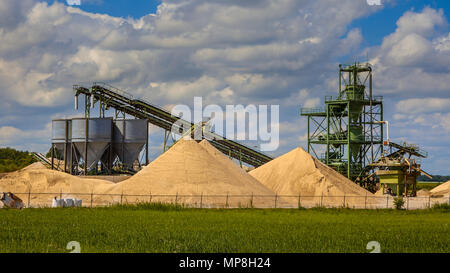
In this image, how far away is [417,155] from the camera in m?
70.4

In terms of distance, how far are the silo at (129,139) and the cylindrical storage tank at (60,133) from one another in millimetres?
5809

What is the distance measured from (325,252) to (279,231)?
6.81 metres

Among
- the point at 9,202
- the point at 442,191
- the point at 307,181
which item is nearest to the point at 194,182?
the point at 9,202

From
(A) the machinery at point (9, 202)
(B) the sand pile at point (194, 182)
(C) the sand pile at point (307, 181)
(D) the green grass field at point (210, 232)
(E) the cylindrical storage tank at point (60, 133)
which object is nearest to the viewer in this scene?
(D) the green grass field at point (210, 232)

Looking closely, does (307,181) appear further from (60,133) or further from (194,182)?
(60,133)

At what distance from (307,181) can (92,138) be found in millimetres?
24837

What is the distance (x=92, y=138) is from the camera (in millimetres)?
65125

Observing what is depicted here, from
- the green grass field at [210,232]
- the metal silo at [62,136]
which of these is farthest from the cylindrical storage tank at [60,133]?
the green grass field at [210,232]

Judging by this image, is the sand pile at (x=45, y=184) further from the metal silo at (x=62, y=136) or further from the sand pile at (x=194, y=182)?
the metal silo at (x=62, y=136)

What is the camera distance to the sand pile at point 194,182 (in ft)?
143

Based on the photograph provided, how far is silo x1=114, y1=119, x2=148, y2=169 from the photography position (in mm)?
66062
